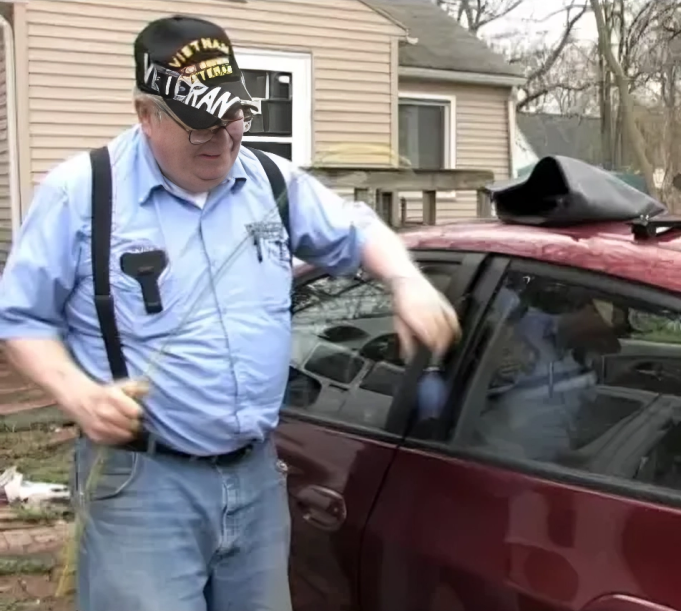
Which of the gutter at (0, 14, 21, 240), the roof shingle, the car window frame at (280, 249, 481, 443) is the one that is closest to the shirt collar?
the car window frame at (280, 249, 481, 443)

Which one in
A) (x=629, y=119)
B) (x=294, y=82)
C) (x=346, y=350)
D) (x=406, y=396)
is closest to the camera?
(x=406, y=396)

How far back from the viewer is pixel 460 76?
14.2 m

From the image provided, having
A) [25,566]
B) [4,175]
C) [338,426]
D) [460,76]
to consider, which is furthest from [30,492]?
[460,76]

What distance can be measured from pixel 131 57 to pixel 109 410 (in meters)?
9.30

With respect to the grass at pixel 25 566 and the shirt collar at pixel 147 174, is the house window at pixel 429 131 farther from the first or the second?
the shirt collar at pixel 147 174

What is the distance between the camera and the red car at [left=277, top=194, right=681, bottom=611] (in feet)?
6.66

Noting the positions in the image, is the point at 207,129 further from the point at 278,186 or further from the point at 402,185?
the point at 402,185

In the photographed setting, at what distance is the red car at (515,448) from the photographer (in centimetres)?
203

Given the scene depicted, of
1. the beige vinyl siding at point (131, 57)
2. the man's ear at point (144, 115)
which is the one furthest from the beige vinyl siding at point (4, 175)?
the man's ear at point (144, 115)

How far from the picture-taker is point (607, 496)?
2.03 meters

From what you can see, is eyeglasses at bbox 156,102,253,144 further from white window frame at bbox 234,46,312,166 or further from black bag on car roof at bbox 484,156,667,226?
white window frame at bbox 234,46,312,166

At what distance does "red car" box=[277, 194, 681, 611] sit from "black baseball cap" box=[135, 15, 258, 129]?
754 mm

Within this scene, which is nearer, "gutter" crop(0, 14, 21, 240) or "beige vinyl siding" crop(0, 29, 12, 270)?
"gutter" crop(0, 14, 21, 240)

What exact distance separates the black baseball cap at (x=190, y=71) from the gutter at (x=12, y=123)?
858 centimetres
